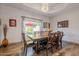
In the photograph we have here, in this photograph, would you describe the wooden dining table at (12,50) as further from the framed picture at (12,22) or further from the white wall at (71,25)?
the white wall at (71,25)

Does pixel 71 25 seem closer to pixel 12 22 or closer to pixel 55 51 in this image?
pixel 55 51

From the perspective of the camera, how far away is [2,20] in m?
1.64

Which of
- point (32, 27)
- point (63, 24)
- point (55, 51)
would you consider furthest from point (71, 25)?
point (32, 27)

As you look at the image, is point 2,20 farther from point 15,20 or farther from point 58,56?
point 58,56

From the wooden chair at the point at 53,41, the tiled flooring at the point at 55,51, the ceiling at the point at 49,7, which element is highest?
the ceiling at the point at 49,7

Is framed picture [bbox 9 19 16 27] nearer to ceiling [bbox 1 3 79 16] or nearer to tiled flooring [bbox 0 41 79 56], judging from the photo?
ceiling [bbox 1 3 79 16]

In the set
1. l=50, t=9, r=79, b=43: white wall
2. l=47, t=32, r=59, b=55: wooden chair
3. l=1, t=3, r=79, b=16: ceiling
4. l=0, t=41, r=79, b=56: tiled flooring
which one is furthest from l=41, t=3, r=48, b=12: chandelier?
l=0, t=41, r=79, b=56: tiled flooring

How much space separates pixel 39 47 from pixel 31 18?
584mm

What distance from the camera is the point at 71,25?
5.64 feet

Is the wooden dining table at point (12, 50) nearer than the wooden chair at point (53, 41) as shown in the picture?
Yes

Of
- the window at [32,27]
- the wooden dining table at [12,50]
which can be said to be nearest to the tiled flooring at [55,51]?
the wooden dining table at [12,50]

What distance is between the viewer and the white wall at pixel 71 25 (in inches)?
66.4

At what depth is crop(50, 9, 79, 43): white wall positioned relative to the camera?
1688 mm

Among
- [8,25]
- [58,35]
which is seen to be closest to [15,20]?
[8,25]
